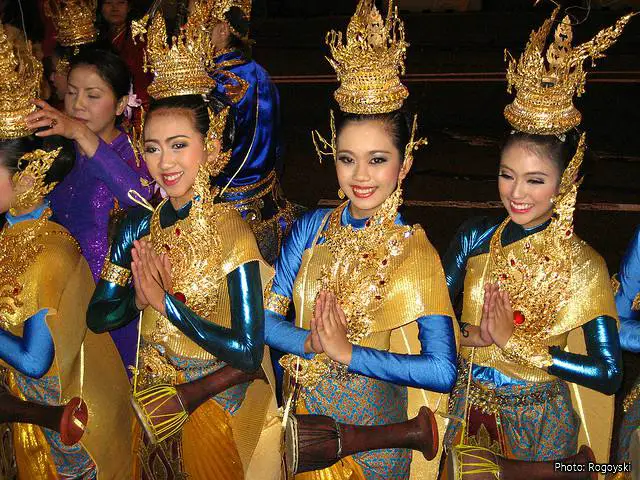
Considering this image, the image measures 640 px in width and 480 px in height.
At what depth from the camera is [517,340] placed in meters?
2.82

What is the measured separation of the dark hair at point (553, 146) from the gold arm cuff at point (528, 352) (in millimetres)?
574

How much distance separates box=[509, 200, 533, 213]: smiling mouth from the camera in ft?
9.51

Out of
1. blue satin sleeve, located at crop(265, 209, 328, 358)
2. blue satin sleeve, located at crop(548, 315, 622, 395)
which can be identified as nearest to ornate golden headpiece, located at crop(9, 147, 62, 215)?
blue satin sleeve, located at crop(265, 209, 328, 358)

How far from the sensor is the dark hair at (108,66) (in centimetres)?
399

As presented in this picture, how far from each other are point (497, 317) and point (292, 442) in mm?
763

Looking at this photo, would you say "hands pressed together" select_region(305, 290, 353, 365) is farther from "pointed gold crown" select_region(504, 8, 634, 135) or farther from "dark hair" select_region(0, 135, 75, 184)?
"dark hair" select_region(0, 135, 75, 184)

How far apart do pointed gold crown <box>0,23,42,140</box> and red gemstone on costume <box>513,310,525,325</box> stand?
1.90 meters

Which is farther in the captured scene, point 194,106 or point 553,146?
point 194,106

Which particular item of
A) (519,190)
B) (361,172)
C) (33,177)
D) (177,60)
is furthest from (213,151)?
(519,190)

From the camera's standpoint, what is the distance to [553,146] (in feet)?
9.37

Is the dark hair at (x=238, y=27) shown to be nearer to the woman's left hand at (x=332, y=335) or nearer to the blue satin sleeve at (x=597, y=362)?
the woman's left hand at (x=332, y=335)

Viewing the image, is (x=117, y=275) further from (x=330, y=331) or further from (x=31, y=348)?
(x=330, y=331)

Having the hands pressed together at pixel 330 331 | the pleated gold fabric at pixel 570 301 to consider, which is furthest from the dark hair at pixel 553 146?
the hands pressed together at pixel 330 331

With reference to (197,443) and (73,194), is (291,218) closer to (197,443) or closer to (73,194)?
(73,194)
